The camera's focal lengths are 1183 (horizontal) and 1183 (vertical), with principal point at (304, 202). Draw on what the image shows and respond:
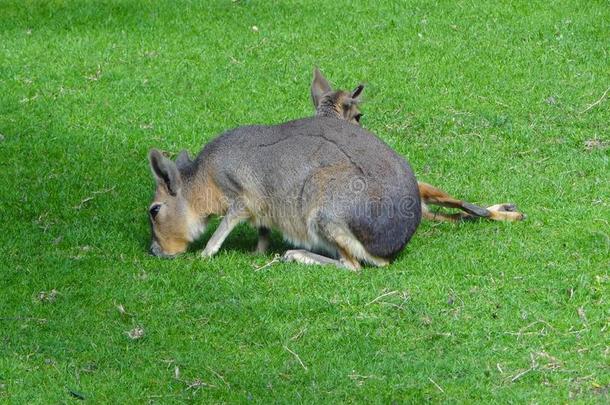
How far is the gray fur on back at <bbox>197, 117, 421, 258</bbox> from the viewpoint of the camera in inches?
364

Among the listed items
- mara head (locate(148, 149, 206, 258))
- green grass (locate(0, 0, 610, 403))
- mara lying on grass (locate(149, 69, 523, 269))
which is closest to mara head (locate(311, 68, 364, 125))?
mara lying on grass (locate(149, 69, 523, 269))

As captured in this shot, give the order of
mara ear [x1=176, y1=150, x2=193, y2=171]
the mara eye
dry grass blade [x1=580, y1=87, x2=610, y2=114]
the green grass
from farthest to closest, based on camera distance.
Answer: dry grass blade [x1=580, y1=87, x2=610, y2=114] → mara ear [x1=176, y1=150, x2=193, y2=171] → the mara eye → the green grass

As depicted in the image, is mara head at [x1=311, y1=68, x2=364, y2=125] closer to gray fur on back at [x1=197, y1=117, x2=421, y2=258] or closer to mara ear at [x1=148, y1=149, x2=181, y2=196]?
gray fur on back at [x1=197, y1=117, x2=421, y2=258]

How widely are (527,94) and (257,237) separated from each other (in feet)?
14.1

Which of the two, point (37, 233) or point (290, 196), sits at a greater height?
point (290, 196)

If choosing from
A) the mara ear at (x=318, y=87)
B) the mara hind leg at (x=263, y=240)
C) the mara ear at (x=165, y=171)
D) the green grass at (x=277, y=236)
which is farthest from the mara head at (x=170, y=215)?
the mara ear at (x=318, y=87)

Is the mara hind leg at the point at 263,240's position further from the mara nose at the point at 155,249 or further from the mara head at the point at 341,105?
the mara head at the point at 341,105

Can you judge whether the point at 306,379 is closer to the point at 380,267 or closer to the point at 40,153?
the point at 380,267

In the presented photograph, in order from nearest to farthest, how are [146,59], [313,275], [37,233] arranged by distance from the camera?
[313,275], [37,233], [146,59]

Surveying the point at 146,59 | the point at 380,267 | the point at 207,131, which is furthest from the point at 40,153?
the point at 380,267

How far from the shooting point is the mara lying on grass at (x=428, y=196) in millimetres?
10203

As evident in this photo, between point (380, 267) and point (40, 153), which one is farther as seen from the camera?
point (40, 153)

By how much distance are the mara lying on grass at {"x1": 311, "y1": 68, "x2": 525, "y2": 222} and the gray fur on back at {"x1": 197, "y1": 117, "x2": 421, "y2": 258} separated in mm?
725

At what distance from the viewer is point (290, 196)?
957cm
